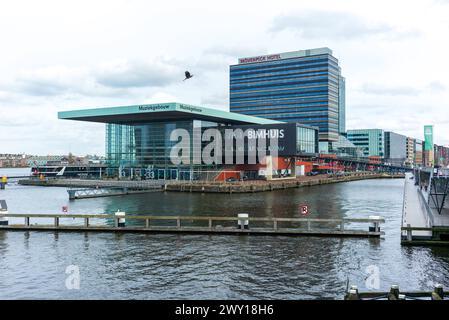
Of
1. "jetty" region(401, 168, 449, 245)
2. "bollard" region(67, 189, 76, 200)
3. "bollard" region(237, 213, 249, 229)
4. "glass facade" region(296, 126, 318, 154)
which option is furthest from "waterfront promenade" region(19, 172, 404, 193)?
"bollard" region(237, 213, 249, 229)

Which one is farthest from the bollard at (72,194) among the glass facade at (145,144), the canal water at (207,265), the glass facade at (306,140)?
the glass facade at (306,140)

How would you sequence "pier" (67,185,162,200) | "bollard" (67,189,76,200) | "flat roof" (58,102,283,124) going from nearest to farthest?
"bollard" (67,189,76,200) < "pier" (67,185,162,200) < "flat roof" (58,102,283,124)

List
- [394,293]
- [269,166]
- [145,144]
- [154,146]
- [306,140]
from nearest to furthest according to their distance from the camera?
[394,293]
[269,166]
[154,146]
[145,144]
[306,140]

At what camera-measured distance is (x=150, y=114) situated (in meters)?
108

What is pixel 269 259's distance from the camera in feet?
83.7

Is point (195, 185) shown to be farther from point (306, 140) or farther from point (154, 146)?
point (306, 140)

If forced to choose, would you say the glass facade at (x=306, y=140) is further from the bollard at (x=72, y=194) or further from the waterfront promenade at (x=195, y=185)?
the bollard at (x=72, y=194)

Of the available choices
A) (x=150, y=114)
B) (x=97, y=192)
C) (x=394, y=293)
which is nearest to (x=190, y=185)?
(x=97, y=192)

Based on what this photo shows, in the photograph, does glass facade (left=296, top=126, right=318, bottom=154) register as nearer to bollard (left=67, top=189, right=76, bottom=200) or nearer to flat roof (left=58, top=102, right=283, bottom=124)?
flat roof (left=58, top=102, right=283, bottom=124)

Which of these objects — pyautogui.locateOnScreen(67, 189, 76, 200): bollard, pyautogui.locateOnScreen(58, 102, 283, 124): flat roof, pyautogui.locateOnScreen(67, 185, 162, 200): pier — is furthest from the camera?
pyautogui.locateOnScreen(58, 102, 283, 124): flat roof

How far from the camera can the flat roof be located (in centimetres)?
10312

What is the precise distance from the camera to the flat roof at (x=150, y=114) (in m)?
103
